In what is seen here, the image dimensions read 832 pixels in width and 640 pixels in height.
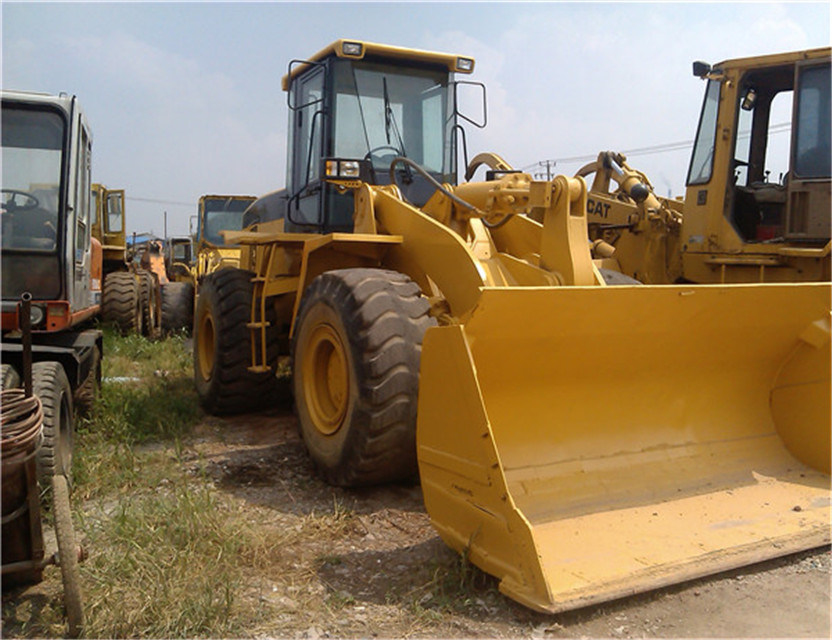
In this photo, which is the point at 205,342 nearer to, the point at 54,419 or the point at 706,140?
the point at 54,419

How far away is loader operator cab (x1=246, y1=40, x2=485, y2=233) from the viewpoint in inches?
232

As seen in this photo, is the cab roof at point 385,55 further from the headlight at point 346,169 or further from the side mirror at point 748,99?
the side mirror at point 748,99

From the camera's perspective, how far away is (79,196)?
4910 mm

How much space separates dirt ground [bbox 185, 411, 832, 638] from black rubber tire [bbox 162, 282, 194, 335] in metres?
8.58

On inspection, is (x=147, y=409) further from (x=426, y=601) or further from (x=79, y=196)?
(x=426, y=601)

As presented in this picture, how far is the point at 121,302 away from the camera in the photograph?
34.7 ft

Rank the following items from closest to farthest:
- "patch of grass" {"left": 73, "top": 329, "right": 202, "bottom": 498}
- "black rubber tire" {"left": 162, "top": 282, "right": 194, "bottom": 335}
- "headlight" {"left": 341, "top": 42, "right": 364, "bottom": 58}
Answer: "patch of grass" {"left": 73, "top": 329, "right": 202, "bottom": 498} < "headlight" {"left": 341, "top": 42, "right": 364, "bottom": 58} < "black rubber tire" {"left": 162, "top": 282, "right": 194, "bottom": 335}

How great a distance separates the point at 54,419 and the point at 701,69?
6.94 metres

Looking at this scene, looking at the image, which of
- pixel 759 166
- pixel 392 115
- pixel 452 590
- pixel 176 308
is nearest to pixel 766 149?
pixel 759 166

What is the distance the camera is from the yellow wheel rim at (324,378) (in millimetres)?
4551

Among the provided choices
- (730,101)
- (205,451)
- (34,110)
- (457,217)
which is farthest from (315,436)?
(730,101)

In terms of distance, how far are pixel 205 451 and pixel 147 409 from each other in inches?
41.9

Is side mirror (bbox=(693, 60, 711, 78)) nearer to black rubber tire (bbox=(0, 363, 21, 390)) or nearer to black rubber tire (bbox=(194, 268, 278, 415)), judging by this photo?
black rubber tire (bbox=(194, 268, 278, 415))

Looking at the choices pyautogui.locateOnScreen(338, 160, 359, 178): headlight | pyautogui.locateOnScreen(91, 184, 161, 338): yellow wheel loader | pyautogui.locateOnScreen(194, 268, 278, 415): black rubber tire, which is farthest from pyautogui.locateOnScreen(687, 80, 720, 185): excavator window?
pyautogui.locateOnScreen(91, 184, 161, 338): yellow wheel loader
